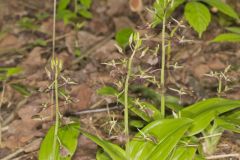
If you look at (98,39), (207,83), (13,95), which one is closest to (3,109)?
(13,95)

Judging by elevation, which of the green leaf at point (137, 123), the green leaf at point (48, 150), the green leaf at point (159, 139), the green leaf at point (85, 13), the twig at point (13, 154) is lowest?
the twig at point (13, 154)

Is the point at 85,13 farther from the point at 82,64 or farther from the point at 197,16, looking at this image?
the point at 197,16

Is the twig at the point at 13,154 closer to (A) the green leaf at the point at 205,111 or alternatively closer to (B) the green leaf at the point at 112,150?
(B) the green leaf at the point at 112,150

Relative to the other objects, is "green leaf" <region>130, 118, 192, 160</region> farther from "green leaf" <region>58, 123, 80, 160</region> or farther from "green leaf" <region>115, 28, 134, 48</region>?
"green leaf" <region>115, 28, 134, 48</region>

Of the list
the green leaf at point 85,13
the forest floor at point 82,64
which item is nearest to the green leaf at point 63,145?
the forest floor at point 82,64

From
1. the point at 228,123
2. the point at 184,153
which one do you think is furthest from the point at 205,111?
the point at 184,153
